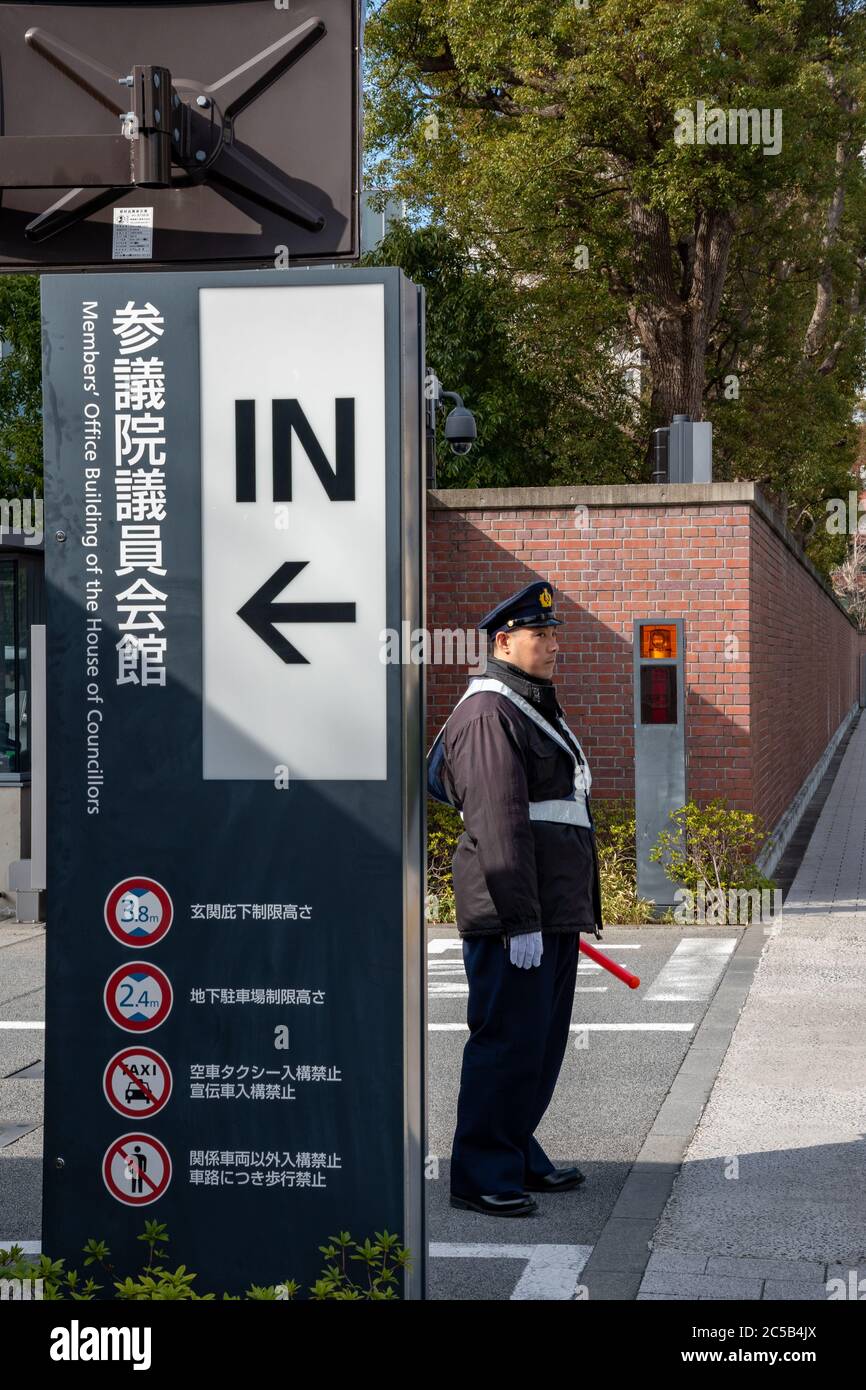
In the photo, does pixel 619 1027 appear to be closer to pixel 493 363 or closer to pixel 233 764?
pixel 233 764

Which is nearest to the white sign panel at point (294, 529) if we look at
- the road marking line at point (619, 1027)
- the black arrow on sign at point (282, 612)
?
the black arrow on sign at point (282, 612)

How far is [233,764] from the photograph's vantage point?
3.69 metres

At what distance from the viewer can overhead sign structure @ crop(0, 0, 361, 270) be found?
4219 millimetres

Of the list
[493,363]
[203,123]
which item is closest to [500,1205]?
[203,123]

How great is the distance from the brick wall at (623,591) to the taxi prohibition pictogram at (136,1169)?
8376 millimetres

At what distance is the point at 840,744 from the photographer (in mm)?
35188

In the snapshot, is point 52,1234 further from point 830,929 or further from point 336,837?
point 830,929

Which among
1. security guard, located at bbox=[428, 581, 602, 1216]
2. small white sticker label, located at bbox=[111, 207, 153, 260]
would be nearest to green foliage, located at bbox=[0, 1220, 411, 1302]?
security guard, located at bbox=[428, 581, 602, 1216]

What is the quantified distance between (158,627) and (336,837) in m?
0.65

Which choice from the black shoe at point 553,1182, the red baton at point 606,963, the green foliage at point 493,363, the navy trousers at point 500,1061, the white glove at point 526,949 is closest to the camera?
the white glove at point 526,949

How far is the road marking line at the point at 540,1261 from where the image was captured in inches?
175

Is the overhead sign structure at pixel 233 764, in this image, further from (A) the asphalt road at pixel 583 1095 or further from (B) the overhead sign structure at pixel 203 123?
(A) the asphalt road at pixel 583 1095

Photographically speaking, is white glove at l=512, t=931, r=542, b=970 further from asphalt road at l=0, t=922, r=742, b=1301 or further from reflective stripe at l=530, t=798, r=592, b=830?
asphalt road at l=0, t=922, r=742, b=1301

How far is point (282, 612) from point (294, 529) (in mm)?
196
